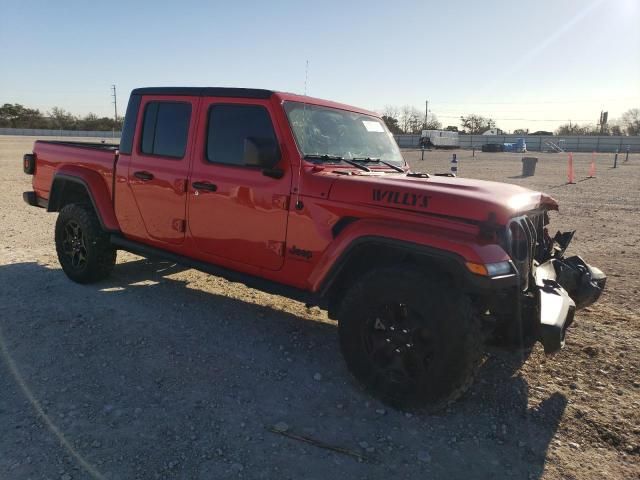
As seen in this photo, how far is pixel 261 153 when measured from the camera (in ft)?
11.3

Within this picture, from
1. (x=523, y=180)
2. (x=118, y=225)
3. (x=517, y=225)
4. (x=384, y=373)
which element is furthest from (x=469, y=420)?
(x=523, y=180)

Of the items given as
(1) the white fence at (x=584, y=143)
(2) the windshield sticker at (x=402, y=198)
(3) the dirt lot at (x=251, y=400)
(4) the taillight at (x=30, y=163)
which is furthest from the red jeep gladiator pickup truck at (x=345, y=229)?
(1) the white fence at (x=584, y=143)

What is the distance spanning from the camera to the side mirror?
3.42 metres

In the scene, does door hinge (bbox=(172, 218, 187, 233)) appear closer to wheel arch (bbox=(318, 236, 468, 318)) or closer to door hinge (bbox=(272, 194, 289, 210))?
door hinge (bbox=(272, 194, 289, 210))

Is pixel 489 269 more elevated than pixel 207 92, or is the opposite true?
pixel 207 92

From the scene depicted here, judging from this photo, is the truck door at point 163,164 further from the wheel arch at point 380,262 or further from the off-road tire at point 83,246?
the wheel arch at point 380,262

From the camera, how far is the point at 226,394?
326 centimetres

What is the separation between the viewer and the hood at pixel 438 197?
9.41ft

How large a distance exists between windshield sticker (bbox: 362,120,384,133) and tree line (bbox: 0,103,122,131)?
263 feet

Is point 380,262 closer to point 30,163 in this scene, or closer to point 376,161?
point 376,161

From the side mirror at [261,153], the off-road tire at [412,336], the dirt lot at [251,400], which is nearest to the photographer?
the dirt lot at [251,400]

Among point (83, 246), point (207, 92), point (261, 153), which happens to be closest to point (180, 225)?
point (207, 92)

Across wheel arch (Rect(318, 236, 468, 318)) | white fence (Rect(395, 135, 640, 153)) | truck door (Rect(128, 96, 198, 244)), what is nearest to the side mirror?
wheel arch (Rect(318, 236, 468, 318))

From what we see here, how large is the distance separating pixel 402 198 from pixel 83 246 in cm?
364
